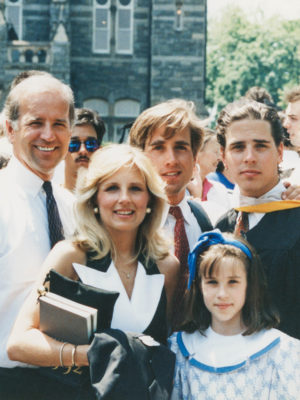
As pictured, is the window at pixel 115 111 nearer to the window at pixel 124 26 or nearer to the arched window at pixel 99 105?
the arched window at pixel 99 105

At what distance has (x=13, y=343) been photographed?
265 centimetres

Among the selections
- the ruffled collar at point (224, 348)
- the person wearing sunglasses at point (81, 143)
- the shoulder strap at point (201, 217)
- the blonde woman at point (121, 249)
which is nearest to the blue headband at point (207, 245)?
the blonde woman at point (121, 249)

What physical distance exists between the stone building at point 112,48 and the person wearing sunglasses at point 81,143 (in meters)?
14.4

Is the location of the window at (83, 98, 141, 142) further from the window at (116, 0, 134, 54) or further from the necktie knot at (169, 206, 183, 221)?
the necktie knot at (169, 206, 183, 221)

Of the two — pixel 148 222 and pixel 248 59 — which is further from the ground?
pixel 248 59

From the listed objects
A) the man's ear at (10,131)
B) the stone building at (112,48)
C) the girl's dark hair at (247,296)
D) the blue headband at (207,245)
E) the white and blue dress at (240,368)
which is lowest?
the white and blue dress at (240,368)

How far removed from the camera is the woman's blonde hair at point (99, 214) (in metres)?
2.92

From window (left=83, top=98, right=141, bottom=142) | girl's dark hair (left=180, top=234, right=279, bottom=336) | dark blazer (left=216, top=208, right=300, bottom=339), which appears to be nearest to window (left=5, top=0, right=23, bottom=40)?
window (left=83, top=98, right=141, bottom=142)

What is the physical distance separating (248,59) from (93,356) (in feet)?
118

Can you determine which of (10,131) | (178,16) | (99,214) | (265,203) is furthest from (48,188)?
(178,16)

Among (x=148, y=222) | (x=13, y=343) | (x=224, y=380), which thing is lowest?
(x=224, y=380)

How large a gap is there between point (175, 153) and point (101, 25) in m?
18.2

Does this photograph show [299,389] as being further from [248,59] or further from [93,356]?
[248,59]

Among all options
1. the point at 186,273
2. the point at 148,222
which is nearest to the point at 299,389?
the point at 186,273
